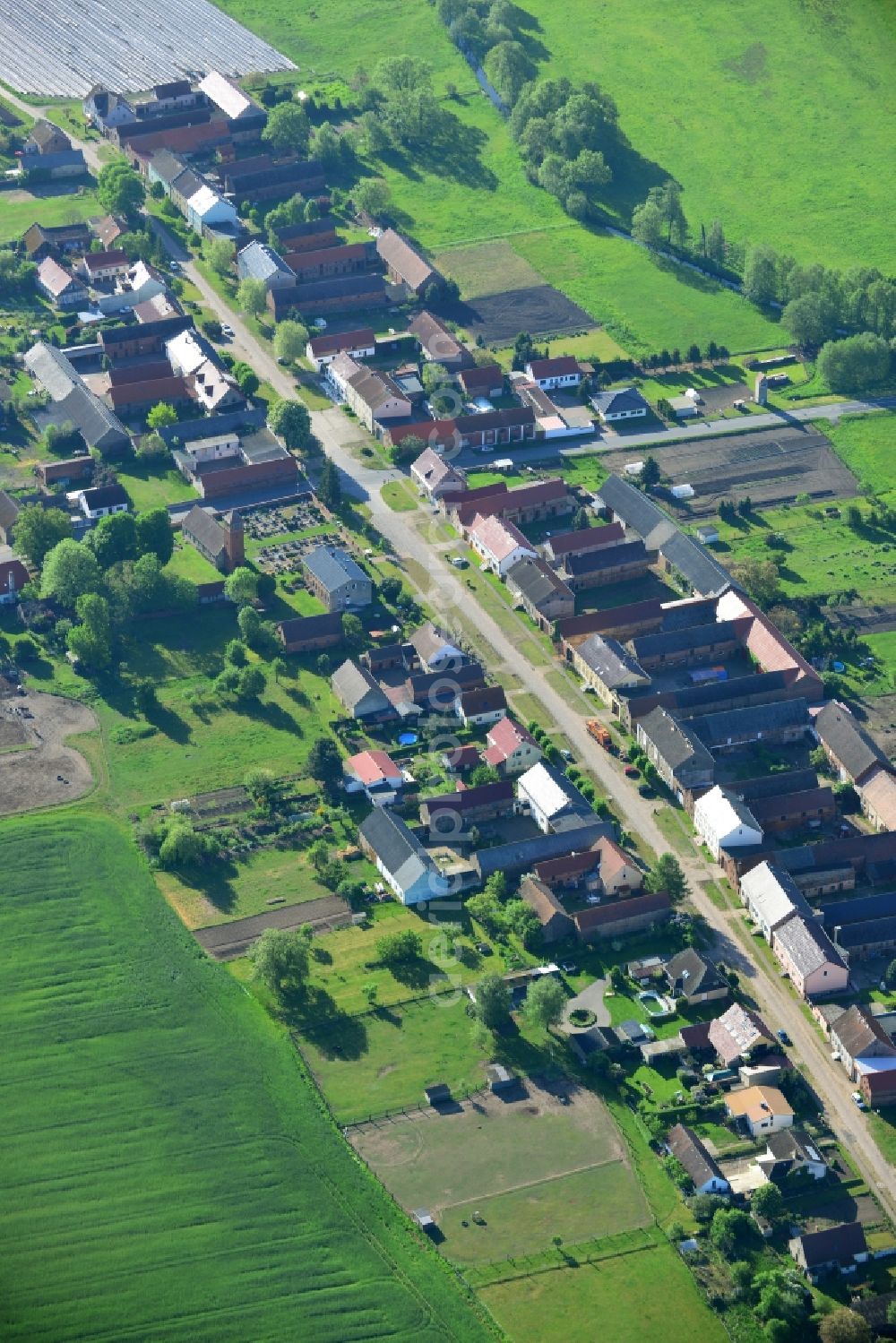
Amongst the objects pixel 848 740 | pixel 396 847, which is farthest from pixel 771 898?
pixel 396 847

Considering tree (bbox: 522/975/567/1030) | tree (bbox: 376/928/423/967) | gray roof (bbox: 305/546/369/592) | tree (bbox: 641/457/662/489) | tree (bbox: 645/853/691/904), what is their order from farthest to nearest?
tree (bbox: 641/457/662/489)
gray roof (bbox: 305/546/369/592)
tree (bbox: 645/853/691/904)
tree (bbox: 376/928/423/967)
tree (bbox: 522/975/567/1030)

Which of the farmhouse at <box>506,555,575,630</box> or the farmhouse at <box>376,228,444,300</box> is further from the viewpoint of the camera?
the farmhouse at <box>376,228,444,300</box>

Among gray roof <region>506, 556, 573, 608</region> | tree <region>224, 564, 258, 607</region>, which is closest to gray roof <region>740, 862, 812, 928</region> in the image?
gray roof <region>506, 556, 573, 608</region>

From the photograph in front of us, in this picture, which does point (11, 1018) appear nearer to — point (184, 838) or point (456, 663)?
point (184, 838)

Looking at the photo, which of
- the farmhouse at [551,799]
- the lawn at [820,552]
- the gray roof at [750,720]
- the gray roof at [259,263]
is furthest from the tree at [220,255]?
the farmhouse at [551,799]

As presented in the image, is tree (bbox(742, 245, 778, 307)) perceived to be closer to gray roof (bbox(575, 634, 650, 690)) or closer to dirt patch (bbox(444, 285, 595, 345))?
dirt patch (bbox(444, 285, 595, 345))

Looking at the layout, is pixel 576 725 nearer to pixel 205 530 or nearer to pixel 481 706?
pixel 481 706
